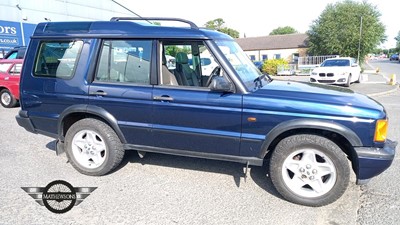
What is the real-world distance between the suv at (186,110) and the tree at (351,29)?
29.9m

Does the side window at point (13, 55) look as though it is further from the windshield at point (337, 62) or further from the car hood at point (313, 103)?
the windshield at point (337, 62)

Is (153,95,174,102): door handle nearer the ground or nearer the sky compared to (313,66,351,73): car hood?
nearer the ground

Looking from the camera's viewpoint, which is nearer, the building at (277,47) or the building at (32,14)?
the building at (32,14)

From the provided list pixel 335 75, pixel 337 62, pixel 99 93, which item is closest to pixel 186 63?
pixel 99 93

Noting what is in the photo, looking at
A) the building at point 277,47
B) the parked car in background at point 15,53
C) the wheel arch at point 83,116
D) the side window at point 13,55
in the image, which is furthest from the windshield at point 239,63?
the building at point 277,47

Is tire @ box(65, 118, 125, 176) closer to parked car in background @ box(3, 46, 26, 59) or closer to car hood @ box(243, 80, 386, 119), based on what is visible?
car hood @ box(243, 80, 386, 119)

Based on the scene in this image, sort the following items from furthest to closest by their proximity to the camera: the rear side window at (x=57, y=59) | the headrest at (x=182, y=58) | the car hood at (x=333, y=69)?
1. the car hood at (x=333, y=69)
2. the headrest at (x=182, y=58)
3. the rear side window at (x=57, y=59)

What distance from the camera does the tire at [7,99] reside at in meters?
8.88

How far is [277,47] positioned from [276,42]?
237cm

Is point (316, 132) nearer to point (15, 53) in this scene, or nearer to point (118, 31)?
point (118, 31)

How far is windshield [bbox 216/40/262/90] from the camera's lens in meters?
3.27

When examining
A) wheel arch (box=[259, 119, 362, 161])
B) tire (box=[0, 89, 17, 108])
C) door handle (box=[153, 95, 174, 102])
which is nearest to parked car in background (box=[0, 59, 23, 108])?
tire (box=[0, 89, 17, 108])

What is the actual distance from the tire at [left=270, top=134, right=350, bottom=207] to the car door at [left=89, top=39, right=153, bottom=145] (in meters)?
1.65

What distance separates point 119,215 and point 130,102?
1.34m
